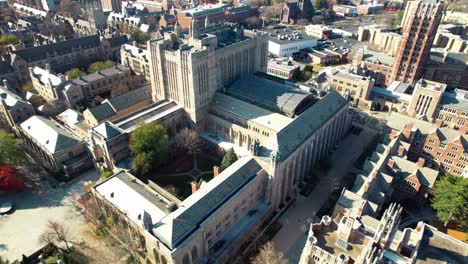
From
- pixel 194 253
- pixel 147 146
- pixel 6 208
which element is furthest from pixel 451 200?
pixel 6 208

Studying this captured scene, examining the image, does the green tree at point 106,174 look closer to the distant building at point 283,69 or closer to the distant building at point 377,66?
the distant building at point 283,69

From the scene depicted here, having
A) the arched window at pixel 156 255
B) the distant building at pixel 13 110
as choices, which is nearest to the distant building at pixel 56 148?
the distant building at pixel 13 110

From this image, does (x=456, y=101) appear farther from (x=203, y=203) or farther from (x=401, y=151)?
(x=203, y=203)

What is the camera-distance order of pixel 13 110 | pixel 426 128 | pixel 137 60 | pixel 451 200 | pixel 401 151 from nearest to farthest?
pixel 451 200 → pixel 401 151 → pixel 426 128 → pixel 13 110 → pixel 137 60

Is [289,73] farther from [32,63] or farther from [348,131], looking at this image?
[32,63]

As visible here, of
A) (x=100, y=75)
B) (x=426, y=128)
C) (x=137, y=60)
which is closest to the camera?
(x=426, y=128)

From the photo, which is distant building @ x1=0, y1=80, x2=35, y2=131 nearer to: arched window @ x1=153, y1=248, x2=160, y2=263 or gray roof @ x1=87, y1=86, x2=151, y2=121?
gray roof @ x1=87, y1=86, x2=151, y2=121
